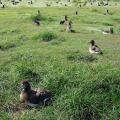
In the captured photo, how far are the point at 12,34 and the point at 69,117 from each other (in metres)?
19.8

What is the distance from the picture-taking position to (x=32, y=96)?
1516 cm

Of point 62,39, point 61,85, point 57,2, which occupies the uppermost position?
point 61,85

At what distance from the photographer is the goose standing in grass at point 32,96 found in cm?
1516

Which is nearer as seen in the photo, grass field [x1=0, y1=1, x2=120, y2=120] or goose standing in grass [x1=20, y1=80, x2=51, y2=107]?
grass field [x1=0, y1=1, x2=120, y2=120]

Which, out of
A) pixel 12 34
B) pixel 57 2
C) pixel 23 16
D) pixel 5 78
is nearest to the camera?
pixel 5 78

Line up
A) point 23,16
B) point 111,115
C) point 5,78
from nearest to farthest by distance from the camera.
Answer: point 111,115, point 5,78, point 23,16

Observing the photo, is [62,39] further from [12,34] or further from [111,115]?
[111,115]

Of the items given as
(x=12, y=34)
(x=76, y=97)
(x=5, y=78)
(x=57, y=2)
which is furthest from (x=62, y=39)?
(x=57, y=2)

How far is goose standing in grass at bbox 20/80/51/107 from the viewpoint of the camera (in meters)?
15.2

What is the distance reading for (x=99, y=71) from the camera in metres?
17.1

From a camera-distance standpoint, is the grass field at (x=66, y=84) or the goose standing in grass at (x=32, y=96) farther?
the goose standing in grass at (x=32, y=96)

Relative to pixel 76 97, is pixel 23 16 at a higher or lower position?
lower

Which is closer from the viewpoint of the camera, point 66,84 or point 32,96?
point 32,96

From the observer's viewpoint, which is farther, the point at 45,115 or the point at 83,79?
the point at 83,79
